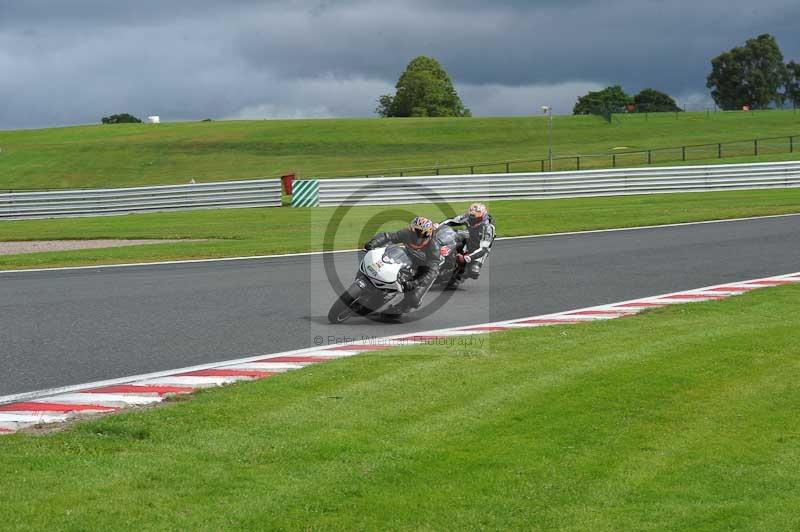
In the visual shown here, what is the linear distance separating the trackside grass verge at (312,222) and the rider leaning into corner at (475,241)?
689cm

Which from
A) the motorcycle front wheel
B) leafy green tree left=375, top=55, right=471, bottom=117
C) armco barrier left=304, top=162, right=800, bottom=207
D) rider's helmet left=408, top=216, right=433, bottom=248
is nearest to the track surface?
the motorcycle front wheel

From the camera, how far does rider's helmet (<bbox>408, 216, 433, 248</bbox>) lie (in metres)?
12.9

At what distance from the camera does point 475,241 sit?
15.9 m

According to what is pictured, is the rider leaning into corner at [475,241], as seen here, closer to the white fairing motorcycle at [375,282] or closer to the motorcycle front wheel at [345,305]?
the white fairing motorcycle at [375,282]

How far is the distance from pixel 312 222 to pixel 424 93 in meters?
98.5

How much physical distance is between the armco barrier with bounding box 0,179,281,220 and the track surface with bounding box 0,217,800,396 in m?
15.0

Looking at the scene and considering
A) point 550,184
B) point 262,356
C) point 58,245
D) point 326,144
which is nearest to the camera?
point 262,356

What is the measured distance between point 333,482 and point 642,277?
11532 millimetres

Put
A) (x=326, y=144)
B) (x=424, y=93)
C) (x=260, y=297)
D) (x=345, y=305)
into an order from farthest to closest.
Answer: (x=424, y=93)
(x=326, y=144)
(x=260, y=297)
(x=345, y=305)

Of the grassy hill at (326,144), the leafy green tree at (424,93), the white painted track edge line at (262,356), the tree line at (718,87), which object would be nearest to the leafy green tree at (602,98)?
the tree line at (718,87)

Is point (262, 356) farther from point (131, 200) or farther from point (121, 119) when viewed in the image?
point (121, 119)

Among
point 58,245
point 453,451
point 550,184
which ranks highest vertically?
point 550,184

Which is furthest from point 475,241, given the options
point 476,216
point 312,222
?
point 312,222

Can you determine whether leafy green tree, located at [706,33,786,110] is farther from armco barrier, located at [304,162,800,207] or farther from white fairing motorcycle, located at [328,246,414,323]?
white fairing motorcycle, located at [328,246,414,323]
